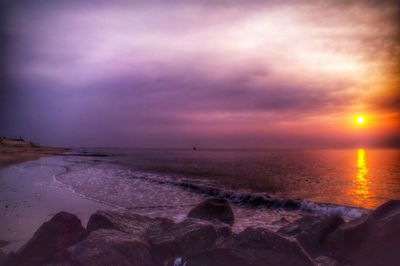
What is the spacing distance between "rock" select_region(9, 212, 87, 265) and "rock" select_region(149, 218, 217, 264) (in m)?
1.87

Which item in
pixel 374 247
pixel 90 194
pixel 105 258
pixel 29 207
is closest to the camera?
pixel 105 258

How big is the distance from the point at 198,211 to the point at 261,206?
28.0 ft

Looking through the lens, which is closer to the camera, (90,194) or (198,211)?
(198,211)

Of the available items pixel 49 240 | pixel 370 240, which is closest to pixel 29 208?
pixel 49 240

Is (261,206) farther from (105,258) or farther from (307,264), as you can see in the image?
(105,258)

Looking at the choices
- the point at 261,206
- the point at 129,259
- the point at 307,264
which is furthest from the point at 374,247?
the point at 261,206

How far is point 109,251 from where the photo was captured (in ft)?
21.4

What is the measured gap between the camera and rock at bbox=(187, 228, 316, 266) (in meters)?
6.73

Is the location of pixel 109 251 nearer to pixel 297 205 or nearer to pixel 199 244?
pixel 199 244

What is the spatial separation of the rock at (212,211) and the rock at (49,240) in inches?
197

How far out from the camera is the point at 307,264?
22.2ft

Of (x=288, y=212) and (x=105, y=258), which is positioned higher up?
(x=105, y=258)

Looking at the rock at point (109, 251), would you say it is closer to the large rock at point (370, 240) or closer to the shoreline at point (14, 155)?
the large rock at point (370, 240)

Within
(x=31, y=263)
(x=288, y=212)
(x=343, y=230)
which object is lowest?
(x=288, y=212)
